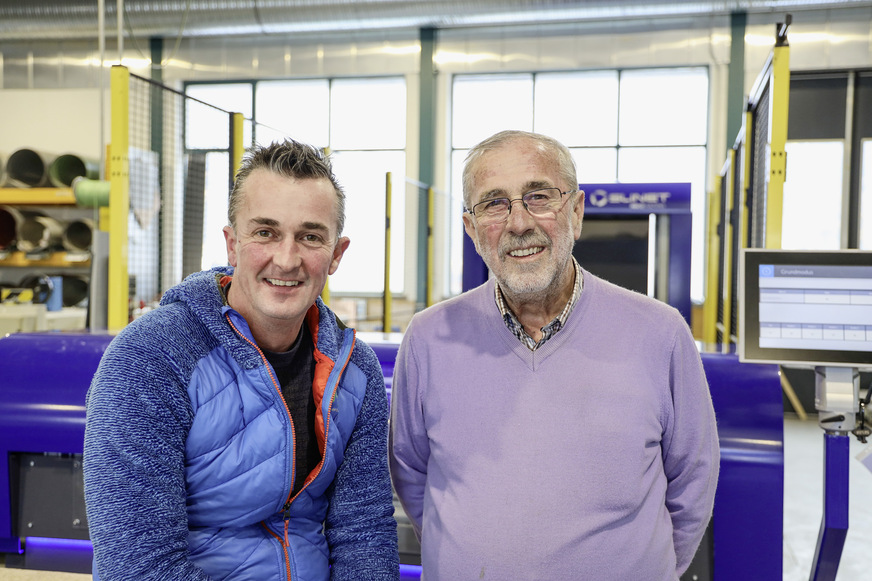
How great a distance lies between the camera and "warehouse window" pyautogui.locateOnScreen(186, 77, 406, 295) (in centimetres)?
855

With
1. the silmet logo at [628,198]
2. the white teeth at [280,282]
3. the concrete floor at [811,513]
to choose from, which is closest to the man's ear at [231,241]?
the white teeth at [280,282]

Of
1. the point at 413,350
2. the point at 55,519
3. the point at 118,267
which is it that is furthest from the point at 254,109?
the point at 413,350

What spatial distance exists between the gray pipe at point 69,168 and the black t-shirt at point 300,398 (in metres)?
5.65

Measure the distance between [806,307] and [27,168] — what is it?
659 cm

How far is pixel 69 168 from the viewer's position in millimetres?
6316

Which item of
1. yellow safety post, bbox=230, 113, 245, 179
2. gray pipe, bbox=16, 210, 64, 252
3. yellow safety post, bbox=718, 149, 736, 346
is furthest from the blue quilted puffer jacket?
gray pipe, bbox=16, 210, 64, 252

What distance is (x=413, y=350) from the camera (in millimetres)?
1582

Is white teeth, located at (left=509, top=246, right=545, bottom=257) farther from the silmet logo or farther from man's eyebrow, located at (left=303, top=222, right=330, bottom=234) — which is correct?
the silmet logo

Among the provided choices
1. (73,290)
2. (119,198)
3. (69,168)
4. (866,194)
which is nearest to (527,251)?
(119,198)

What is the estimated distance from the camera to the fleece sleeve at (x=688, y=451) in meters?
1.47

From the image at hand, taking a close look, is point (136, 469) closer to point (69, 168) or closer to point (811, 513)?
point (811, 513)

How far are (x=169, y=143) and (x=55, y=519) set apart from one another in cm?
748

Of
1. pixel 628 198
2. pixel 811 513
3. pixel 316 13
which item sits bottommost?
pixel 811 513

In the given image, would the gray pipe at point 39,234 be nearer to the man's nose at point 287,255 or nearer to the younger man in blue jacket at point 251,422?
the younger man in blue jacket at point 251,422
